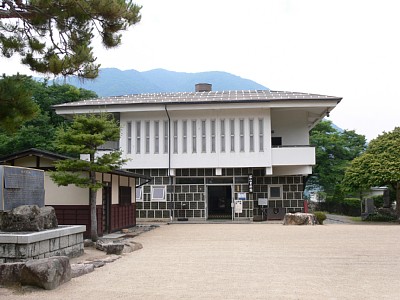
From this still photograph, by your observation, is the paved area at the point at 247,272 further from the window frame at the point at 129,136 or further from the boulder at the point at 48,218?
the window frame at the point at 129,136

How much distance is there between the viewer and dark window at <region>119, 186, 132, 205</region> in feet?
61.4

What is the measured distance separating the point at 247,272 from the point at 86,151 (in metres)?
7.06

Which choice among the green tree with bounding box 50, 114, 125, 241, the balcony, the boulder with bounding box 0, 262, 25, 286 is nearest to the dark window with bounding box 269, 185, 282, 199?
the balcony

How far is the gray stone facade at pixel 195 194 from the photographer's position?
24391mm

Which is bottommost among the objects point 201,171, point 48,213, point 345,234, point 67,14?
point 345,234

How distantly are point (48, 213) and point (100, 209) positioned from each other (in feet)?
17.6

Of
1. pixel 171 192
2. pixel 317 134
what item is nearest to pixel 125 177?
pixel 171 192

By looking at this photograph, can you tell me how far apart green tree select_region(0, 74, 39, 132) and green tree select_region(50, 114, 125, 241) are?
16.1 ft

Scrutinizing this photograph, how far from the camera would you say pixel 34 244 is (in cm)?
885

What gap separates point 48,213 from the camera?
33.9 feet

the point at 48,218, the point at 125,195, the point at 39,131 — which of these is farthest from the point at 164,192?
the point at 48,218

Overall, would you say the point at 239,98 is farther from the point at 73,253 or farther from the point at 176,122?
the point at 73,253

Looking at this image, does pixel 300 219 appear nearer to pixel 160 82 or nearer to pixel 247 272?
pixel 247 272

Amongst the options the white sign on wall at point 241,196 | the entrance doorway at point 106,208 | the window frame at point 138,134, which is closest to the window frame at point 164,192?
the window frame at point 138,134
